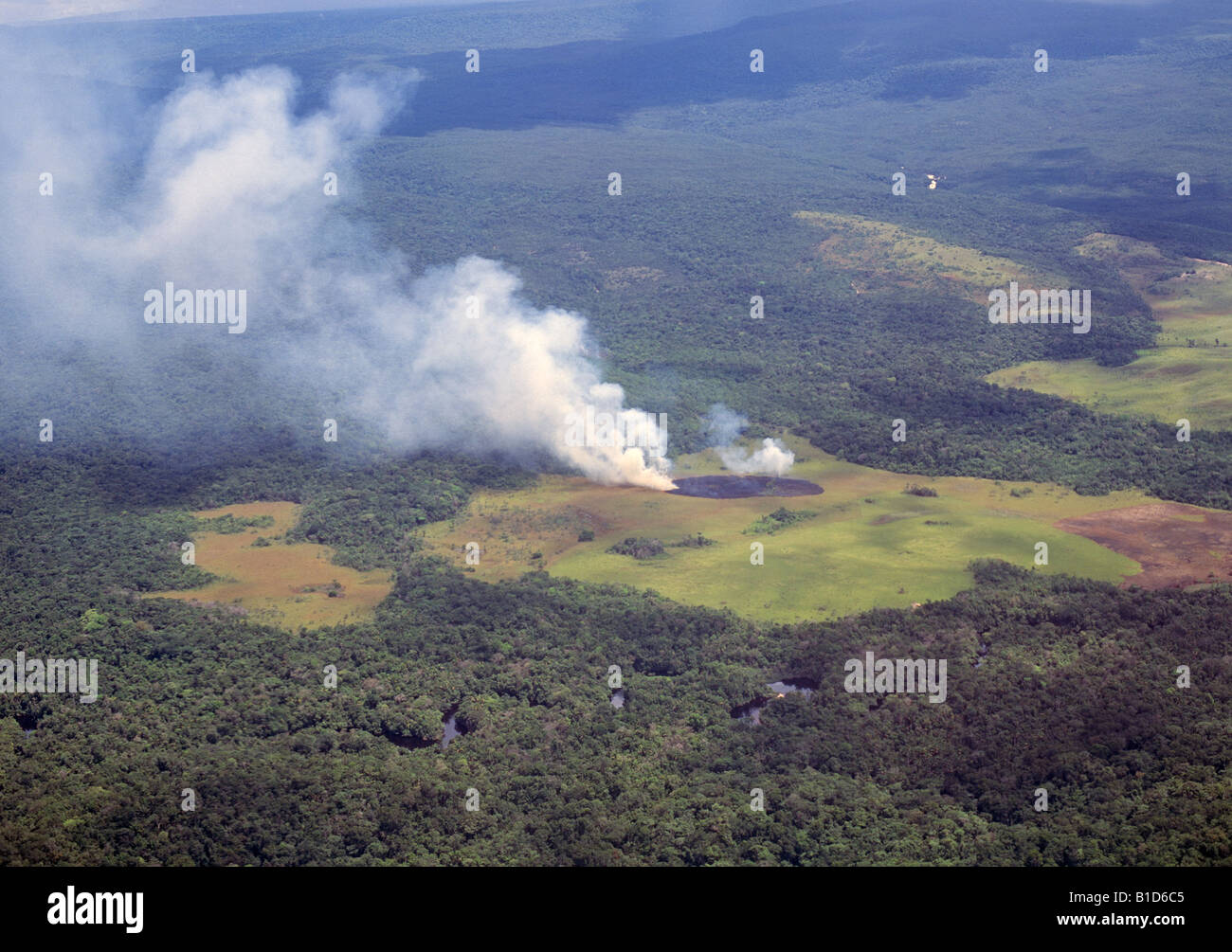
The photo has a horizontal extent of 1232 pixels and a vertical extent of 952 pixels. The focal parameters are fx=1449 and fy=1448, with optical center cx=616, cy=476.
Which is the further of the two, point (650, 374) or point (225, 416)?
point (650, 374)

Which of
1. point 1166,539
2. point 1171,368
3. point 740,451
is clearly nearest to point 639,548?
point 740,451

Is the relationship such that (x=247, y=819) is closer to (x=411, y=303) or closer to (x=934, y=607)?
(x=934, y=607)

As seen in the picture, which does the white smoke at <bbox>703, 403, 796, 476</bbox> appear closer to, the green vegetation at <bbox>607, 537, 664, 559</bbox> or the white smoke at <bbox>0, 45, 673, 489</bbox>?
the white smoke at <bbox>0, 45, 673, 489</bbox>

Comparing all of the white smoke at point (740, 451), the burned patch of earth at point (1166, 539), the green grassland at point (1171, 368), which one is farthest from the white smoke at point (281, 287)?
the green grassland at point (1171, 368)

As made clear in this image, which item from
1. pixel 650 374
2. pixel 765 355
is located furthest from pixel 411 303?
pixel 765 355

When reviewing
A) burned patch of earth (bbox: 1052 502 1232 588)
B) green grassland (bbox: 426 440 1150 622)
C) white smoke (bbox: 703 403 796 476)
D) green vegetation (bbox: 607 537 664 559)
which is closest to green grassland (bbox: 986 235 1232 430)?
burned patch of earth (bbox: 1052 502 1232 588)

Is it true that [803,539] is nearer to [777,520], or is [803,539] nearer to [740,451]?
[777,520]

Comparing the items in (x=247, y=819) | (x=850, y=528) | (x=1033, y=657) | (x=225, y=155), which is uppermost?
(x=225, y=155)

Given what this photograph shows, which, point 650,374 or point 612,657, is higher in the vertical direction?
point 650,374

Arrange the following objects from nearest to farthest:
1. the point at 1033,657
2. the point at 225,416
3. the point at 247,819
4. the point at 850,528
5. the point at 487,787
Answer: the point at 247,819 < the point at 487,787 < the point at 1033,657 < the point at 850,528 < the point at 225,416

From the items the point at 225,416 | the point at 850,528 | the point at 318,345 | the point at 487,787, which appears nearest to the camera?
the point at 487,787
